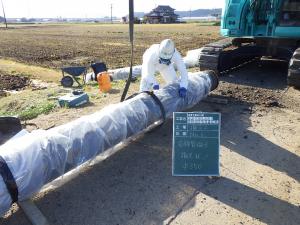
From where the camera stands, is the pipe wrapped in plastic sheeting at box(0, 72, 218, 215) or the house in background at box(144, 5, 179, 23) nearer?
the pipe wrapped in plastic sheeting at box(0, 72, 218, 215)

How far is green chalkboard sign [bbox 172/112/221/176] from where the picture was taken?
4480 millimetres

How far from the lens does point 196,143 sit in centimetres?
454

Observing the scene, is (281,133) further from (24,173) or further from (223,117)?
(24,173)

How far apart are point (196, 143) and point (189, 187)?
564mm

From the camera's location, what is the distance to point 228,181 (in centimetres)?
461

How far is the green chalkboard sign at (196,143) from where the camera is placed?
4.48 m

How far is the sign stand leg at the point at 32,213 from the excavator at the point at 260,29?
22.5 feet

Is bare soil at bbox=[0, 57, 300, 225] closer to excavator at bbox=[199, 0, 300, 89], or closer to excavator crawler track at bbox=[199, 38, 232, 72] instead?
excavator crawler track at bbox=[199, 38, 232, 72]

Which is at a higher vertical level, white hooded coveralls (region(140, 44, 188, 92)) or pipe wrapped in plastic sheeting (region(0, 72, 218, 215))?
white hooded coveralls (region(140, 44, 188, 92))

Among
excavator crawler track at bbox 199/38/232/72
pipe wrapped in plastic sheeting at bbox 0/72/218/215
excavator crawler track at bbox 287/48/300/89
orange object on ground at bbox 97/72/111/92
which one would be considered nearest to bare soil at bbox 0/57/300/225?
pipe wrapped in plastic sheeting at bbox 0/72/218/215

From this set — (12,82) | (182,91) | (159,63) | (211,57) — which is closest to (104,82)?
(159,63)

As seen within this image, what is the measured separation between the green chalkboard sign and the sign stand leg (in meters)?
1.76

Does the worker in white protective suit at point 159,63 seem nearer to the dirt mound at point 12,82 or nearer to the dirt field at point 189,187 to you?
the dirt field at point 189,187

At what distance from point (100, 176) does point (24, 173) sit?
133 centimetres
